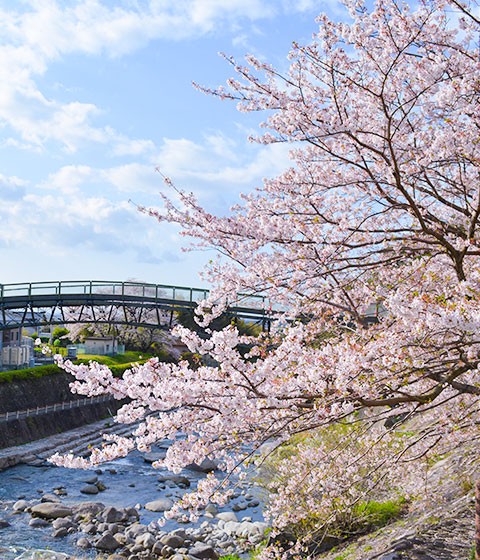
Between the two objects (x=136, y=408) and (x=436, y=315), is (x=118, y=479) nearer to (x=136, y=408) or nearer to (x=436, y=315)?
(x=136, y=408)

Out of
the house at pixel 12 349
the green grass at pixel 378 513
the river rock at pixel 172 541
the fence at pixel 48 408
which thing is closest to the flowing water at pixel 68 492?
the river rock at pixel 172 541

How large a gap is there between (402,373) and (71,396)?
2787cm

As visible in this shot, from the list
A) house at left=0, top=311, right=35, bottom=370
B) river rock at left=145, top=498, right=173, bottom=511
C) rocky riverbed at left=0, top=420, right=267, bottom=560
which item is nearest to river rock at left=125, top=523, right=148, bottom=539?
rocky riverbed at left=0, top=420, right=267, bottom=560

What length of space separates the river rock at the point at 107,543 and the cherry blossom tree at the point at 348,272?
7086 mm

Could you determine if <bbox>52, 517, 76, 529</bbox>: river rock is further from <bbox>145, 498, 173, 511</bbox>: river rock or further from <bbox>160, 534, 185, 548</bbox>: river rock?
<bbox>160, 534, 185, 548</bbox>: river rock

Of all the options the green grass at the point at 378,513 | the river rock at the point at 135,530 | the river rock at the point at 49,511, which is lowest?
the river rock at the point at 135,530

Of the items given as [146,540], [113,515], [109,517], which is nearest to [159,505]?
[113,515]

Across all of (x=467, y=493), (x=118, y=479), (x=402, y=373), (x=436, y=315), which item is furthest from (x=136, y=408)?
(x=118, y=479)

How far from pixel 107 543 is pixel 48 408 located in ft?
49.6

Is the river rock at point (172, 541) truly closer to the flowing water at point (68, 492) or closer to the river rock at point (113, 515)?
the flowing water at point (68, 492)

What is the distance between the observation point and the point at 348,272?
23.0ft

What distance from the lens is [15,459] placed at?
68.6 ft

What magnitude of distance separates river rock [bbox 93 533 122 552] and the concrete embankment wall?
10989 mm

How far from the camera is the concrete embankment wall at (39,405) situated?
2364cm
